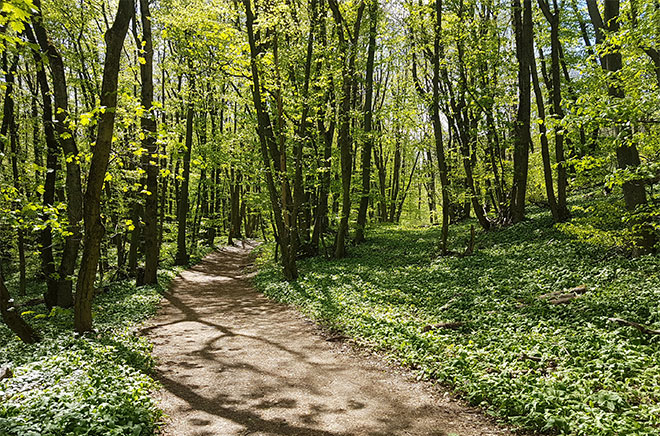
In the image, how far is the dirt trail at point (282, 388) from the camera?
16.0ft

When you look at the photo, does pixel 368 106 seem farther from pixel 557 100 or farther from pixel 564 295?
pixel 564 295

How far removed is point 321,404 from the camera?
18.1ft

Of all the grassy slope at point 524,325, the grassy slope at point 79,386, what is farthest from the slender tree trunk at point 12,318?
the grassy slope at point 524,325

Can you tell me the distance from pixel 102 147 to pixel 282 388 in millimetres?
5135

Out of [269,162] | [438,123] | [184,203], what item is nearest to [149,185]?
[269,162]

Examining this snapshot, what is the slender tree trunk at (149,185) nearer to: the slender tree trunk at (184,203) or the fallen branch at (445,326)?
the slender tree trunk at (184,203)

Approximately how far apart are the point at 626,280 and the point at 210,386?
8.10 meters

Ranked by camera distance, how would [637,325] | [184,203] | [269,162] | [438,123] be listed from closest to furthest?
1. [637,325]
2. [438,123]
3. [269,162]
4. [184,203]

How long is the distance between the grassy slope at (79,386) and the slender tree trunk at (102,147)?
3.26 ft

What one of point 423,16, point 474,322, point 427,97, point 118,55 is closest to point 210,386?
point 474,322

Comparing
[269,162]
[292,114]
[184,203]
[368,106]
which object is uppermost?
[368,106]

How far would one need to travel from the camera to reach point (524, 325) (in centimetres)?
685

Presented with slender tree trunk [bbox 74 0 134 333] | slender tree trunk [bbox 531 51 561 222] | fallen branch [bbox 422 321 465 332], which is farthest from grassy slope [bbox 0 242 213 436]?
slender tree trunk [bbox 531 51 561 222]

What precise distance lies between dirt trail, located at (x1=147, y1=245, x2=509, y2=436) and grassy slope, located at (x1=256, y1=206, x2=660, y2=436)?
1.74 ft
